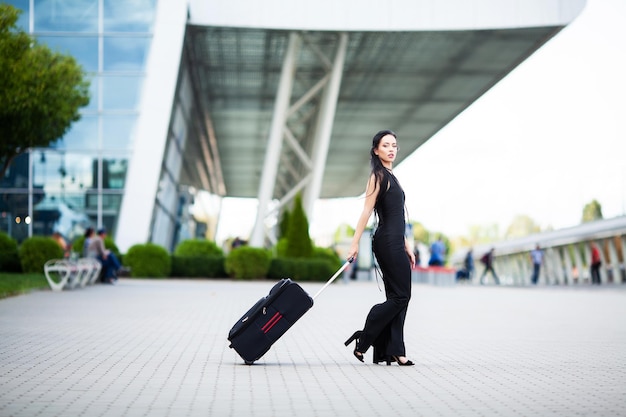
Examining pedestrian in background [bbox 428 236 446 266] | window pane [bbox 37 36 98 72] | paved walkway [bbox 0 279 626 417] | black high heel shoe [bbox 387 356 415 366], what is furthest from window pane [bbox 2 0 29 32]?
black high heel shoe [bbox 387 356 415 366]

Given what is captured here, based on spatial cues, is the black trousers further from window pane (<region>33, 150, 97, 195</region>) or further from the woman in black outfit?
window pane (<region>33, 150, 97, 195</region>)

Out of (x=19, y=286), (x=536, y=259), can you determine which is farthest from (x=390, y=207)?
(x=536, y=259)

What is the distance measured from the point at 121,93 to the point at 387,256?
2750cm

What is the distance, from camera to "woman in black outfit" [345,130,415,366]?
8.43 metres

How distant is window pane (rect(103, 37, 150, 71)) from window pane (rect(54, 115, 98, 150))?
2.16 meters

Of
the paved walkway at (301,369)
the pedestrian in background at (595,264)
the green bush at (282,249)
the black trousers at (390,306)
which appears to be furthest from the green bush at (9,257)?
the black trousers at (390,306)

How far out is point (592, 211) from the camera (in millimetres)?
39375

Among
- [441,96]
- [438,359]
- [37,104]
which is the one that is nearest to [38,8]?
[37,104]

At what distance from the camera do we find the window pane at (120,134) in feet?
113

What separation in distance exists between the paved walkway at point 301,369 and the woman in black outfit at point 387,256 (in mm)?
215

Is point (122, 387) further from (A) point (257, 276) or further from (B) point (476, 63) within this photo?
(B) point (476, 63)

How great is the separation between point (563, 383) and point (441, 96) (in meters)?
41.7

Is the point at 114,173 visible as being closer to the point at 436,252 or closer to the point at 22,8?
the point at 22,8

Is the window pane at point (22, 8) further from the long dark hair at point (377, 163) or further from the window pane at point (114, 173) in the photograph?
the long dark hair at point (377, 163)
